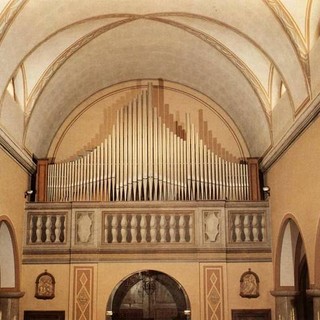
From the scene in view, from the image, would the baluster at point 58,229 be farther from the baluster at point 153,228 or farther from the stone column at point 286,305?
the stone column at point 286,305

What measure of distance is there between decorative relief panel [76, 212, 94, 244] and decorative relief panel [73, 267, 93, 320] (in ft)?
2.06

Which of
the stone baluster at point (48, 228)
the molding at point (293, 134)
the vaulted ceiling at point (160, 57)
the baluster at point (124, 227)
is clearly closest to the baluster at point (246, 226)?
the molding at point (293, 134)

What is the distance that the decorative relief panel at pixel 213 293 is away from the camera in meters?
13.3

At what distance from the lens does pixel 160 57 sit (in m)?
14.2

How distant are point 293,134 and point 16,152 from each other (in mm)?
5465

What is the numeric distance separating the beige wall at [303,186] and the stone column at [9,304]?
18.5ft

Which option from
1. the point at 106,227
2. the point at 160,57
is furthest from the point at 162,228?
the point at 160,57

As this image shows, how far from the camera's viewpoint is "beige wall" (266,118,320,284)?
9.97 meters

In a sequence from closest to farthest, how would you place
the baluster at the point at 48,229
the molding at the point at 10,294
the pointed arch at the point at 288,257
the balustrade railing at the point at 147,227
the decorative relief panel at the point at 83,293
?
the pointed arch at the point at 288,257
the molding at the point at 10,294
the decorative relief panel at the point at 83,293
the balustrade railing at the point at 147,227
the baluster at the point at 48,229

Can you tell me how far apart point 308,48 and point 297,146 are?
1758 millimetres

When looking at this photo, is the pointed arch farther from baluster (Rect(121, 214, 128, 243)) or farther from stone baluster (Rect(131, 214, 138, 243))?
baluster (Rect(121, 214, 128, 243))

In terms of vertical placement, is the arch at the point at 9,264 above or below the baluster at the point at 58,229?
below

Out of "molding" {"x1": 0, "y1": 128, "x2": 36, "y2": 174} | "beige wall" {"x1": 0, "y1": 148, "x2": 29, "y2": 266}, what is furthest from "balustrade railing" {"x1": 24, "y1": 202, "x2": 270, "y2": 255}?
"molding" {"x1": 0, "y1": 128, "x2": 36, "y2": 174}

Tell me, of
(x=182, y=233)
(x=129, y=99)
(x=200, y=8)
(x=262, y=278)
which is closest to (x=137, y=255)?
(x=182, y=233)
